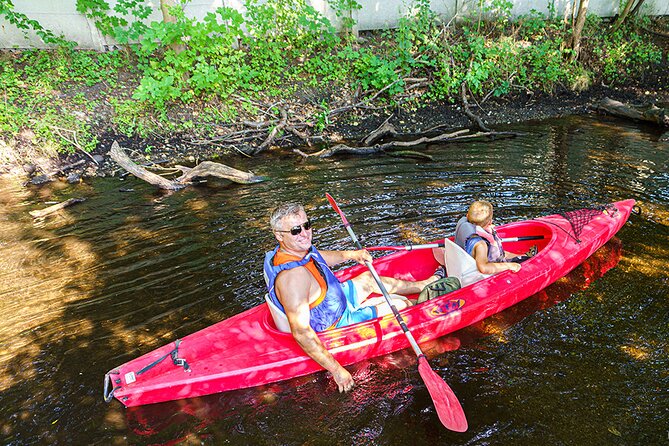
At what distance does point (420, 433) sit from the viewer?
304cm

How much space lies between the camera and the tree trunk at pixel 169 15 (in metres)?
9.06

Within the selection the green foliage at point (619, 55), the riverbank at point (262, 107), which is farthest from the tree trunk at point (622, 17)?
the riverbank at point (262, 107)

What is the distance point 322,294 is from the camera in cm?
337

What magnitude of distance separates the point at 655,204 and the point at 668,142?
368 centimetres

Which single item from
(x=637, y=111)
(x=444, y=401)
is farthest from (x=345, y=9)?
(x=444, y=401)

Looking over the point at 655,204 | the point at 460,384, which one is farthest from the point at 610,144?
the point at 460,384

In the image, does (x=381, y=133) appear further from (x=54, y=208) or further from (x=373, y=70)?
(x=54, y=208)

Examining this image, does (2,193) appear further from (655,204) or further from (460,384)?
(655,204)

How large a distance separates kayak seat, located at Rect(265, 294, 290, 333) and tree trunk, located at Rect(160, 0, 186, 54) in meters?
7.95

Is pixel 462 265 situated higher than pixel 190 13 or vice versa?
pixel 190 13

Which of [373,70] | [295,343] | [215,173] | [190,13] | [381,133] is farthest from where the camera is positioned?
[373,70]

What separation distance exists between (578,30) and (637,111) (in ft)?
8.92

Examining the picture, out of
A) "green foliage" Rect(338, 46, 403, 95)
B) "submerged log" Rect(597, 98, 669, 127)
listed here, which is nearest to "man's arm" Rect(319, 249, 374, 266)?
"green foliage" Rect(338, 46, 403, 95)

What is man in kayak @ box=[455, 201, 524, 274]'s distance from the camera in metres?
3.98
